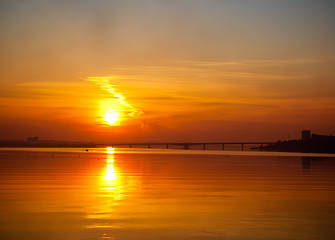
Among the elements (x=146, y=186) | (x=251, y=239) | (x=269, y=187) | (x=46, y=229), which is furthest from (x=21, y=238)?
(x=269, y=187)

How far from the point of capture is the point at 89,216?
768 inches

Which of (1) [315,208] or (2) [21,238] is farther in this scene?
(1) [315,208]

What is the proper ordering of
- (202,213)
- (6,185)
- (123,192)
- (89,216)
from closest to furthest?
(89,216), (202,213), (123,192), (6,185)

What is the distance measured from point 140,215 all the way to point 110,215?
1319 mm

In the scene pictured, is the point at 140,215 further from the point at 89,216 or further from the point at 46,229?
the point at 46,229

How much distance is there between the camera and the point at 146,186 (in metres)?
32.5

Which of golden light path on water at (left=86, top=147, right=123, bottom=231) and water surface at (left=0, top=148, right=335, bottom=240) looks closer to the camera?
water surface at (left=0, top=148, right=335, bottom=240)

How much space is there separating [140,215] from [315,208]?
904 cm

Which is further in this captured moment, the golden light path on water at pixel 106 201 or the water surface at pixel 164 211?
the golden light path on water at pixel 106 201

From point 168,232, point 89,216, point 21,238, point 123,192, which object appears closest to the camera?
point 21,238

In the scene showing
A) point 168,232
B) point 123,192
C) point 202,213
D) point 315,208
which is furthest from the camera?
point 123,192

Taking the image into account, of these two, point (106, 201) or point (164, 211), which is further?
point (106, 201)

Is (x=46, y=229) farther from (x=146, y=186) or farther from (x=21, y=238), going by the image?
(x=146, y=186)

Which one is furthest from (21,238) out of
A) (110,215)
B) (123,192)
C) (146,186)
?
(146,186)
